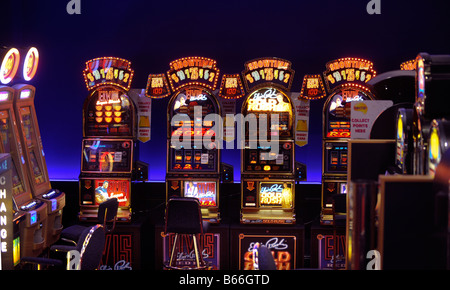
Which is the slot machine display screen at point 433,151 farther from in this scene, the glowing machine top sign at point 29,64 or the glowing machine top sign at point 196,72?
the glowing machine top sign at point 29,64

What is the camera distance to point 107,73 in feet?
22.3

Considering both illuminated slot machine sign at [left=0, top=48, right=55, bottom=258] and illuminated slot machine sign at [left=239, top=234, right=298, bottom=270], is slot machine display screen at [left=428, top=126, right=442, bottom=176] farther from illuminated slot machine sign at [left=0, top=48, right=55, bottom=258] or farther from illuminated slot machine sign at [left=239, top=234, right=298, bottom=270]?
illuminated slot machine sign at [left=0, top=48, right=55, bottom=258]

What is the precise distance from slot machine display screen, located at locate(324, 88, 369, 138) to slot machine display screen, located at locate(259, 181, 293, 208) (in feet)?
2.97

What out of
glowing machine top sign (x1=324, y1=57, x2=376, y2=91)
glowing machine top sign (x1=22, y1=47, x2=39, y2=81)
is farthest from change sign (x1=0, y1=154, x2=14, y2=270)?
glowing machine top sign (x1=324, y1=57, x2=376, y2=91)

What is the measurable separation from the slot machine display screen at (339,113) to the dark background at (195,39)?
1.18 meters

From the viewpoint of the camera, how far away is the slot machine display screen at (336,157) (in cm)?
665

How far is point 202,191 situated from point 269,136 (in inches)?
44.9

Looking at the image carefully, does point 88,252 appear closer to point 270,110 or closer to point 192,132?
point 192,132

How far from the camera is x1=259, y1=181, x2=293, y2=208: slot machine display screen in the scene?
6703mm

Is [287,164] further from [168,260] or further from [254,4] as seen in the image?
[254,4]

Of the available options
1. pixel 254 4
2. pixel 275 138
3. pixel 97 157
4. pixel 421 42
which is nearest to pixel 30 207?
pixel 97 157

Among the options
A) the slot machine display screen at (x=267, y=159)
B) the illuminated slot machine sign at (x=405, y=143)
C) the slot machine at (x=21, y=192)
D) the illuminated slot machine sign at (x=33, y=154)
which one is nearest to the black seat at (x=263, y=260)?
the illuminated slot machine sign at (x=405, y=143)

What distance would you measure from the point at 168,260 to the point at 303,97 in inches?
109

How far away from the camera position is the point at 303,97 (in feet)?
22.4
